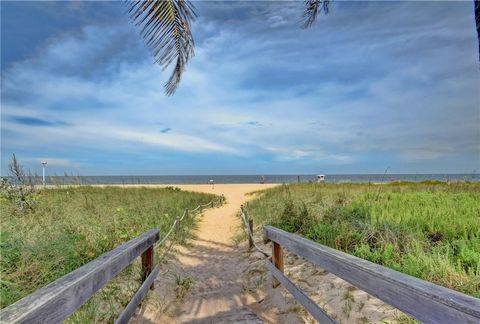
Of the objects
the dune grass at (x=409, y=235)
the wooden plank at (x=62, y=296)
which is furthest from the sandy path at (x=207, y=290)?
the wooden plank at (x=62, y=296)

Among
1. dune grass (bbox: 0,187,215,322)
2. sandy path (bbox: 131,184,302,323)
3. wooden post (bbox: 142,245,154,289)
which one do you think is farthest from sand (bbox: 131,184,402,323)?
dune grass (bbox: 0,187,215,322)

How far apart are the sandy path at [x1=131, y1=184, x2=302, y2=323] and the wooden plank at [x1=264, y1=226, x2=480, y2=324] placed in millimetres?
1813

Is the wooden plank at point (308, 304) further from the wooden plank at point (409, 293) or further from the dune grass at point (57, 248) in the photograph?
the dune grass at point (57, 248)

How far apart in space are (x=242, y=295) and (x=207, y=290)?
2.23ft

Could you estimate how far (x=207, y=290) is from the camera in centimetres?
568

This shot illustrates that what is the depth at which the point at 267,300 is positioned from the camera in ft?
16.2

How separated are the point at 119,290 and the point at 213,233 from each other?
6574mm

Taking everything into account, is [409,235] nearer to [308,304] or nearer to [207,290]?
[308,304]

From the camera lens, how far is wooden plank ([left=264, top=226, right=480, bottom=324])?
155 cm

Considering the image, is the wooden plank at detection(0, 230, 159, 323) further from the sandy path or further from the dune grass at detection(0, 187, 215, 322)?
the sandy path

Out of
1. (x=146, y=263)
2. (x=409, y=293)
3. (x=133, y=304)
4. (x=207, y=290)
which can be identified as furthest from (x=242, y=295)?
(x=409, y=293)

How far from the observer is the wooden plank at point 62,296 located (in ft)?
5.25

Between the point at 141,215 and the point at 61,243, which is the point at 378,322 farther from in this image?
the point at 141,215

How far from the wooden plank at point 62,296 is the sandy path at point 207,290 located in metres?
1.68
